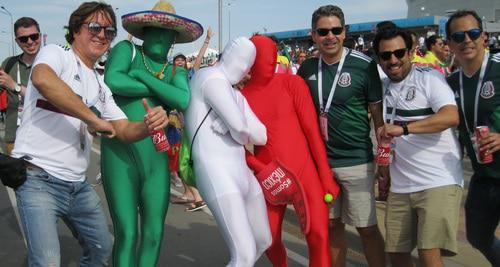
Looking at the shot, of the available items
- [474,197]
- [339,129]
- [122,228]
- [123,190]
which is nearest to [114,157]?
[123,190]

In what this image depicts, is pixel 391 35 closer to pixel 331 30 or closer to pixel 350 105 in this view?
pixel 331 30

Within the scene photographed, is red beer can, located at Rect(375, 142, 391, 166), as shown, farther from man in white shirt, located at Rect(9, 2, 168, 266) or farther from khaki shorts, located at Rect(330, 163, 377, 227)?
man in white shirt, located at Rect(9, 2, 168, 266)

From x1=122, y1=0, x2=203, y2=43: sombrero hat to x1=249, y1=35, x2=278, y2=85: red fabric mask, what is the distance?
1.25 ft

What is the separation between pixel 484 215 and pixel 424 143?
630mm

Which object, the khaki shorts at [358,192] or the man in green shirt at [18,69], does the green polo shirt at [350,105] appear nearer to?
the khaki shorts at [358,192]

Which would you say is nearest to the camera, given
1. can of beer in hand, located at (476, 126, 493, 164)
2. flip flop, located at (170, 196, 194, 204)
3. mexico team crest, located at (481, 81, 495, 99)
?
can of beer in hand, located at (476, 126, 493, 164)

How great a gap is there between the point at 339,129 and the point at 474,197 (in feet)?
3.07

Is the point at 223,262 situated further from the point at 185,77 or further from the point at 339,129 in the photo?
the point at 185,77

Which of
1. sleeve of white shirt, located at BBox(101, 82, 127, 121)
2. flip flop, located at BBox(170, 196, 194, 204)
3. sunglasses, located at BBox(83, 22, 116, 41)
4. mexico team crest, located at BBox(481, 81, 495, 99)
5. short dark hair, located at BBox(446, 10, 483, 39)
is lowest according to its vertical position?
flip flop, located at BBox(170, 196, 194, 204)

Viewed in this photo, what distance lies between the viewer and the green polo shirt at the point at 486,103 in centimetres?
305

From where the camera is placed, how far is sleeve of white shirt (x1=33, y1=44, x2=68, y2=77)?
266 centimetres

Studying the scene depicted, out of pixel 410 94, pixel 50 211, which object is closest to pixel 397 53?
pixel 410 94

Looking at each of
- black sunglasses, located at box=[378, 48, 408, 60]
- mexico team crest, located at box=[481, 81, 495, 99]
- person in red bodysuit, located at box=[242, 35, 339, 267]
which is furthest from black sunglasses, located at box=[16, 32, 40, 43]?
mexico team crest, located at box=[481, 81, 495, 99]

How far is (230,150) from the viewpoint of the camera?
2939 mm
